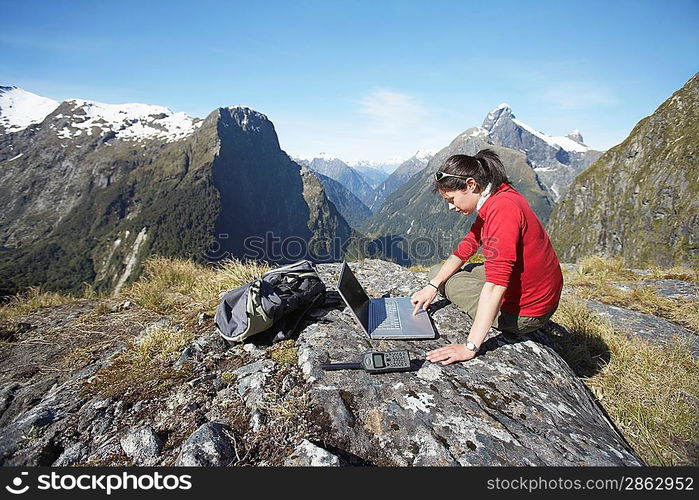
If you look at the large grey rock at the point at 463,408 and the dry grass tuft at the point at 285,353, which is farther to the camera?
the dry grass tuft at the point at 285,353

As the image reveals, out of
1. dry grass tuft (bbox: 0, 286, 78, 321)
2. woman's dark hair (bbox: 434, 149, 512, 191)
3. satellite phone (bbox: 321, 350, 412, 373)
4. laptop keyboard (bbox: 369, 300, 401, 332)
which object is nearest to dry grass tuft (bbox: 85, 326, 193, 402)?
satellite phone (bbox: 321, 350, 412, 373)

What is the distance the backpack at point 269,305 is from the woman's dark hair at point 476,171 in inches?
105

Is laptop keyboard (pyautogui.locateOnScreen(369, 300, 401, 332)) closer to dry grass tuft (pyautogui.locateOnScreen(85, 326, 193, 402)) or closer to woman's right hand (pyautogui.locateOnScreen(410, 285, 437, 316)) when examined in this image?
woman's right hand (pyautogui.locateOnScreen(410, 285, 437, 316))

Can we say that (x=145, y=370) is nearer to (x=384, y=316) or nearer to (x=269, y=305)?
(x=269, y=305)

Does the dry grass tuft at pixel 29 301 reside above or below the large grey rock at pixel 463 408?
below

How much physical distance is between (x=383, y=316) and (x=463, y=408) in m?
2.15

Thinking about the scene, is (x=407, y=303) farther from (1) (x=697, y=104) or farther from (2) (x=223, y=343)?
(1) (x=697, y=104)

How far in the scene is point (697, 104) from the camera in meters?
103

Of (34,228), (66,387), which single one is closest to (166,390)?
(66,387)

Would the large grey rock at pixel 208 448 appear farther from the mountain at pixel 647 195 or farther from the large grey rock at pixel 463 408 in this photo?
the mountain at pixel 647 195

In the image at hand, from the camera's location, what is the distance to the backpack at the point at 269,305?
445cm

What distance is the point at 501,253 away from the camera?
12.7 feet

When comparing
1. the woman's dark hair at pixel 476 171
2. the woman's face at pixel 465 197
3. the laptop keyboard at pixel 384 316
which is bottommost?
the laptop keyboard at pixel 384 316

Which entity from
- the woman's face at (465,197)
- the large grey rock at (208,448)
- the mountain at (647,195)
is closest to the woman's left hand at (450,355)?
the woman's face at (465,197)
